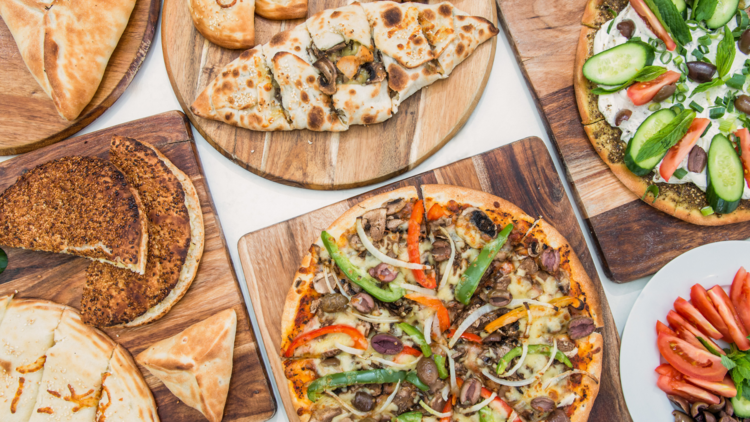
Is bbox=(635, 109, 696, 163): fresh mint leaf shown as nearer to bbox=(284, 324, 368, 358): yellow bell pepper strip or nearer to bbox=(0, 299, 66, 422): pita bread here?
bbox=(284, 324, 368, 358): yellow bell pepper strip

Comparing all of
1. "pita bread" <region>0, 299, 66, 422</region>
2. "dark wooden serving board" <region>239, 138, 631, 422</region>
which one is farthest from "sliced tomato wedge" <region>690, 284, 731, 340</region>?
"pita bread" <region>0, 299, 66, 422</region>

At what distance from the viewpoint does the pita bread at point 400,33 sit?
367 centimetres

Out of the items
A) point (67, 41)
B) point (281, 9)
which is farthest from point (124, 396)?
point (281, 9)

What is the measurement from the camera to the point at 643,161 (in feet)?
11.8

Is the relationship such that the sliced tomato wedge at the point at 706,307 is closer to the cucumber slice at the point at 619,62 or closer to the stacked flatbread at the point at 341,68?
the cucumber slice at the point at 619,62

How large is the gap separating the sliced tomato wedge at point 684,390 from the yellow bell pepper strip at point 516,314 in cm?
109

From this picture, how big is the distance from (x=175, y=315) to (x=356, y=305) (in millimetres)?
1677

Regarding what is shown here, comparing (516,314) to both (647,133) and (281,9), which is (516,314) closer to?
(647,133)

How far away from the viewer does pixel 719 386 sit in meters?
3.43

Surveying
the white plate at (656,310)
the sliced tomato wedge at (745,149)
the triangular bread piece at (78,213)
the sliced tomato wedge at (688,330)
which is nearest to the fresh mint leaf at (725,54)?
the sliced tomato wedge at (745,149)

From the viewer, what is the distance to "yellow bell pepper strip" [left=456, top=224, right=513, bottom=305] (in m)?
3.32

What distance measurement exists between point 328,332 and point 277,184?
1505 millimetres

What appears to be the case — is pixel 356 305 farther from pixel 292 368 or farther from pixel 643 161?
pixel 643 161

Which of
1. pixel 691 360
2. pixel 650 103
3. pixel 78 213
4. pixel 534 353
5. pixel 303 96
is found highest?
pixel 303 96
